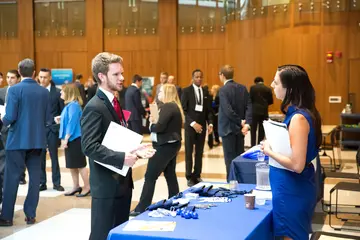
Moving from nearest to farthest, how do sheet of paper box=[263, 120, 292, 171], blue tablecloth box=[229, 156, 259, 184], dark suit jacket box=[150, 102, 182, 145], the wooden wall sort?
sheet of paper box=[263, 120, 292, 171]
blue tablecloth box=[229, 156, 259, 184]
dark suit jacket box=[150, 102, 182, 145]
the wooden wall

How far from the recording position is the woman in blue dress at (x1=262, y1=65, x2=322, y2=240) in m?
3.46

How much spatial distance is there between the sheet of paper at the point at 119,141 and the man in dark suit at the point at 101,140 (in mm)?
49

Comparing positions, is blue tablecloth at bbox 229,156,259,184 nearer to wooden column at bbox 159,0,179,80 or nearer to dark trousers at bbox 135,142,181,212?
dark trousers at bbox 135,142,181,212

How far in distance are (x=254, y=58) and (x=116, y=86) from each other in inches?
451

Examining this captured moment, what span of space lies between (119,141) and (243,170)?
2.57m

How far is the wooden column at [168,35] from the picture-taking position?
1892 centimetres

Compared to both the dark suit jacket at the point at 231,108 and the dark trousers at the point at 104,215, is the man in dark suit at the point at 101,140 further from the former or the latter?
the dark suit jacket at the point at 231,108

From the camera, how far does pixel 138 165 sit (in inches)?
422

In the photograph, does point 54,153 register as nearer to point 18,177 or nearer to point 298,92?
point 18,177

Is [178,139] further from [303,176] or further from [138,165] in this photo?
[138,165]

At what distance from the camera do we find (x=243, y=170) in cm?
597

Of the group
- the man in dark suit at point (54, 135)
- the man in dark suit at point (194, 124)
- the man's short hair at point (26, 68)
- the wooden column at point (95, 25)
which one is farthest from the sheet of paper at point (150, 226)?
the wooden column at point (95, 25)

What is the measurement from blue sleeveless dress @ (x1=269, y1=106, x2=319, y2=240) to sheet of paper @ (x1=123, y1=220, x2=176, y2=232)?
0.67 m

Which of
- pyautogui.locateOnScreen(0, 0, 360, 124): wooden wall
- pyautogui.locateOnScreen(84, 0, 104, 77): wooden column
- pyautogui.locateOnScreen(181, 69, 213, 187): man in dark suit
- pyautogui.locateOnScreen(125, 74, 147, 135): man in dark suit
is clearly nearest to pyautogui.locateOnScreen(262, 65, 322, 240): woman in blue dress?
pyautogui.locateOnScreen(181, 69, 213, 187): man in dark suit
